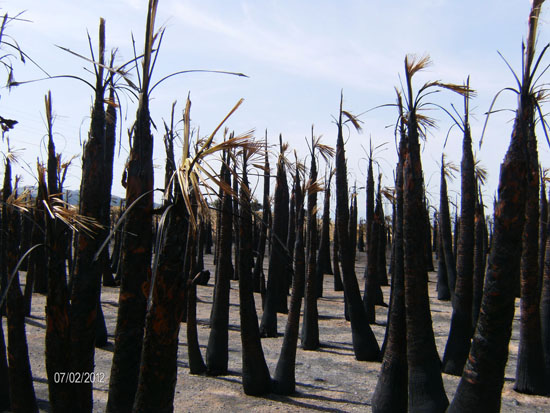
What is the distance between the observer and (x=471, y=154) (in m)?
11.9

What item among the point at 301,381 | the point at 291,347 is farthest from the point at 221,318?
the point at 301,381

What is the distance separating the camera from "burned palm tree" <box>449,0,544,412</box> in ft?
17.9

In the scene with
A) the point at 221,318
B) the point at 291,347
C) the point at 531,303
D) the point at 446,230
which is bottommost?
the point at 291,347

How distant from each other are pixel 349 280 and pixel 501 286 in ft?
27.6

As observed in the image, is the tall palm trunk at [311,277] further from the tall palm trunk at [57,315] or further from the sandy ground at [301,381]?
the tall palm trunk at [57,315]

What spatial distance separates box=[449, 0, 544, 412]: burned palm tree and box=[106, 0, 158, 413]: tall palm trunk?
349 cm

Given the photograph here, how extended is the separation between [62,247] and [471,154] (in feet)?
30.4

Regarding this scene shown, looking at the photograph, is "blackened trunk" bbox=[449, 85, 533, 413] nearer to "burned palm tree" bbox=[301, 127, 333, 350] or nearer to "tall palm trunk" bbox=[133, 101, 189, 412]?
"tall palm trunk" bbox=[133, 101, 189, 412]

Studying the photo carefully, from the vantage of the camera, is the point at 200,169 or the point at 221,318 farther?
the point at 221,318

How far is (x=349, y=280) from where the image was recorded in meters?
13.9

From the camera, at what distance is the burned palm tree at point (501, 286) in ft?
17.9

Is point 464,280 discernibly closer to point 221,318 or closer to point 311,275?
point 311,275

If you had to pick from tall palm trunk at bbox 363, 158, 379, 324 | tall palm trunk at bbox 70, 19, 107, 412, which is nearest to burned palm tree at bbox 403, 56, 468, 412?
tall palm trunk at bbox 70, 19, 107, 412

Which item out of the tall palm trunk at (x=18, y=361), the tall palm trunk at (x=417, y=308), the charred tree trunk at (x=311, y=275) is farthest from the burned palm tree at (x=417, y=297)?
the tall palm trunk at (x=18, y=361)
